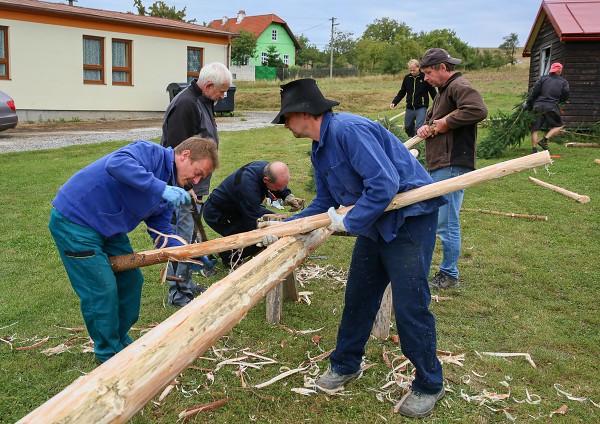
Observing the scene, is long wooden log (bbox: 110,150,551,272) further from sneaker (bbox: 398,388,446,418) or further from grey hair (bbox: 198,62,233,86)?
grey hair (bbox: 198,62,233,86)

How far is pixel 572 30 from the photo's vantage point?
1603cm

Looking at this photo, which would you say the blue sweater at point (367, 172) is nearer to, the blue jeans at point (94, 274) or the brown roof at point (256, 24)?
the blue jeans at point (94, 274)

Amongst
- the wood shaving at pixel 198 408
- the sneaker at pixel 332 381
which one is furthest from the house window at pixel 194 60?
the wood shaving at pixel 198 408

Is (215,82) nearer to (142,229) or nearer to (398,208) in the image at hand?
(398,208)

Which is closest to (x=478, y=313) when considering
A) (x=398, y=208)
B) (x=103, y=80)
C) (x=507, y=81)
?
(x=398, y=208)

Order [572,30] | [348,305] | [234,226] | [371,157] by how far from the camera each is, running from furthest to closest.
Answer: [572,30] < [234,226] < [348,305] < [371,157]

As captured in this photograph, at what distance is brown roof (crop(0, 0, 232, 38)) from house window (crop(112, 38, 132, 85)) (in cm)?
88

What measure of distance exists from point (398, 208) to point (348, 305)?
0.87 m

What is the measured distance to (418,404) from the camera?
3.66 m

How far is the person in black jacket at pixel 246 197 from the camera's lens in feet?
19.9

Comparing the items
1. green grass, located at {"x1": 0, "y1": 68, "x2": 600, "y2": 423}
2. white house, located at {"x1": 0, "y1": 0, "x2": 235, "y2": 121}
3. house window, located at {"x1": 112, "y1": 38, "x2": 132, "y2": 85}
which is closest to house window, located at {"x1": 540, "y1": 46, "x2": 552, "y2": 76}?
green grass, located at {"x1": 0, "y1": 68, "x2": 600, "y2": 423}

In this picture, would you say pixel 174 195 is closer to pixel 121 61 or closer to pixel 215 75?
pixel 215 75

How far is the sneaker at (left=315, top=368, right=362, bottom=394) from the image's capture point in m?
3.98

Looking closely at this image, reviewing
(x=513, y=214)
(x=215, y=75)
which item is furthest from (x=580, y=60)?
(x=215, y=75)
